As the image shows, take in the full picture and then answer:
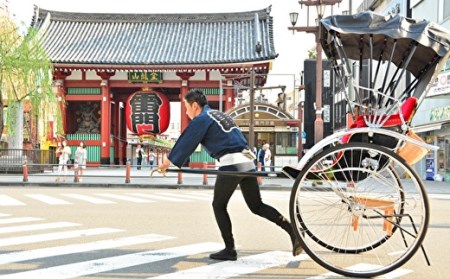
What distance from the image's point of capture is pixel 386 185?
194 inches

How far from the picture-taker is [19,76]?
22125 millimetres

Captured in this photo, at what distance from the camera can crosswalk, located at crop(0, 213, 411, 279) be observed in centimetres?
464

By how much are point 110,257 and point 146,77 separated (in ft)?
74.3

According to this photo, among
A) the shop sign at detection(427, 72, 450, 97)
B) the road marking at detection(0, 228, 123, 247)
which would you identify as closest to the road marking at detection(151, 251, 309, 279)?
the road marking at detection(0, 228, 123, 247)

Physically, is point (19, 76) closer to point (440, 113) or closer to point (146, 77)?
point (146, 77)

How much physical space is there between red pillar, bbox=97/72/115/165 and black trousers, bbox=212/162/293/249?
23276 millimetres

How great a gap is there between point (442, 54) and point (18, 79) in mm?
20778

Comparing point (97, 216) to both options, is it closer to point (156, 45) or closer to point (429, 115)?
point (429, 115)

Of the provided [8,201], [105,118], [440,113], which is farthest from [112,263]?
[105,118]

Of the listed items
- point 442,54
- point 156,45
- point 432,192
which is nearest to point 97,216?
point 442,54

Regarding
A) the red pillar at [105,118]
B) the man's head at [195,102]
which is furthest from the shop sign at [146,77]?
the man's head at [195,102]

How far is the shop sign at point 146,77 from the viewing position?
2722cm

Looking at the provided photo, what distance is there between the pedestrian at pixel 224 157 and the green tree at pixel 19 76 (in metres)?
18.8

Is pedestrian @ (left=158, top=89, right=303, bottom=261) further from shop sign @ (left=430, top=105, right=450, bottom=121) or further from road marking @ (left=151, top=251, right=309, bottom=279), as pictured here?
shop sign @ (left=430, top=105, right=450, bottom=121)
